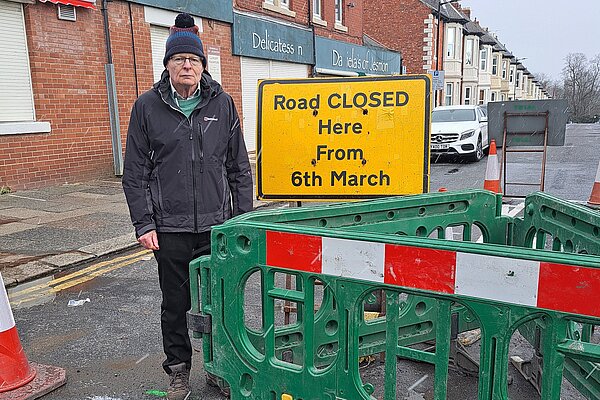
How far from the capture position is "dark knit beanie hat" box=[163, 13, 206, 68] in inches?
112

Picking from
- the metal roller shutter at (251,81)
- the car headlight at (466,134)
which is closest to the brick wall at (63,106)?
the metal roller shutter at (251,81)

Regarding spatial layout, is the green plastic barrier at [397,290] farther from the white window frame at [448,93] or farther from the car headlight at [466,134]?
the white window frame at [448,93]

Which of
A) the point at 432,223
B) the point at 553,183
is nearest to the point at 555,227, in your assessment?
the point at 432,223

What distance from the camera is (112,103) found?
1120cm

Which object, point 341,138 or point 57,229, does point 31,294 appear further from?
point 341,138

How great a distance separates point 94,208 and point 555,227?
7309 mm

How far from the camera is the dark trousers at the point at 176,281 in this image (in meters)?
3.01

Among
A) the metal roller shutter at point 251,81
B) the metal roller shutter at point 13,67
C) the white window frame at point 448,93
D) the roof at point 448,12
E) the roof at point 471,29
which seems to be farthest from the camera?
the roof at point 471,29

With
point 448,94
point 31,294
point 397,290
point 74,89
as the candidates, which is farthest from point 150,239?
point 448,94

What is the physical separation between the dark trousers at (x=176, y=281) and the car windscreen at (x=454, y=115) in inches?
554

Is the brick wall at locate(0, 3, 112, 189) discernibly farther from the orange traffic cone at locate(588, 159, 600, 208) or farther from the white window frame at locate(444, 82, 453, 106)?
the white window frame at locate(444, 82, 453, 106)

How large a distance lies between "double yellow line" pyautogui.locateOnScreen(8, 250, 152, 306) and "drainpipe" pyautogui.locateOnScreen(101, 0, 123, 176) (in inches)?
225

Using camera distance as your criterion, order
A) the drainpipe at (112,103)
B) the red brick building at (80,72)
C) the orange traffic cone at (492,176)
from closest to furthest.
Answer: the orange traffic cone at (492,176) → the red brick building at (80,72) → the drainpipe at (112,103)

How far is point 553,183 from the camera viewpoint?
36.5ft
